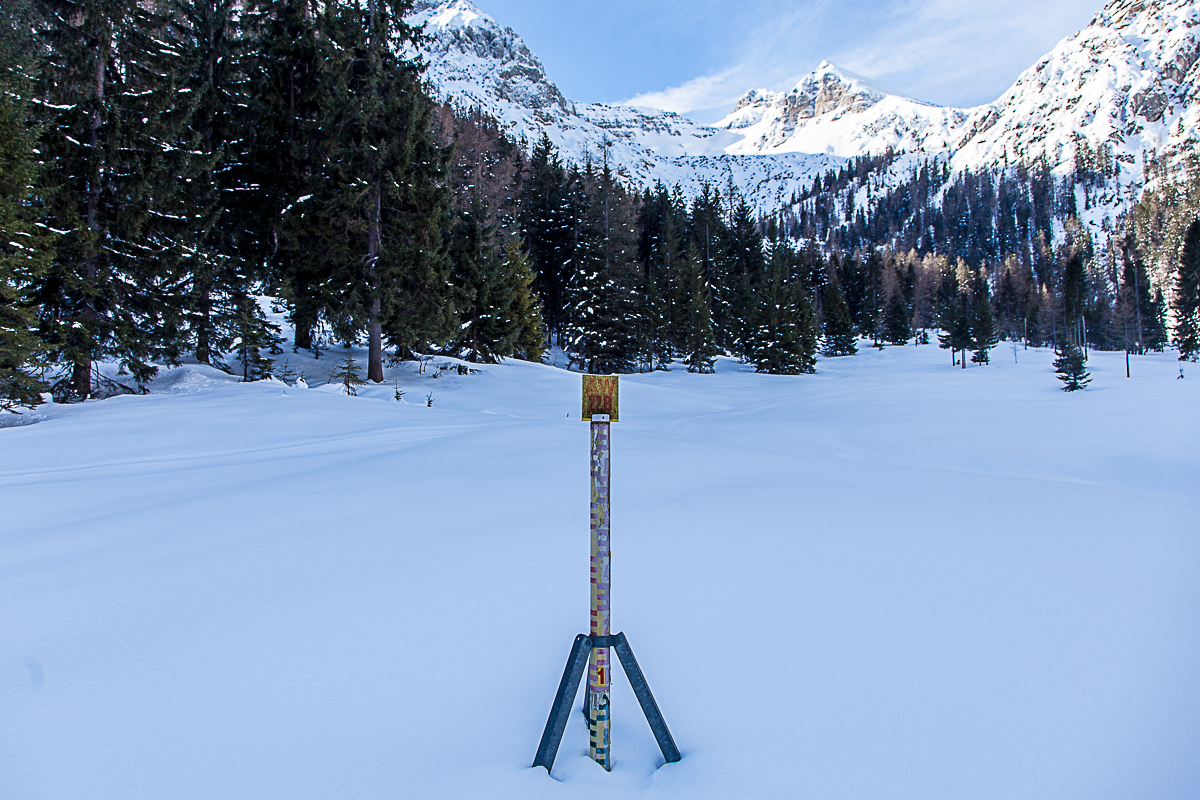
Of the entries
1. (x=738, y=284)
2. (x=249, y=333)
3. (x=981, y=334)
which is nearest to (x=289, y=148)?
(x=249, y=333)

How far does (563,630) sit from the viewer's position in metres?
3.06

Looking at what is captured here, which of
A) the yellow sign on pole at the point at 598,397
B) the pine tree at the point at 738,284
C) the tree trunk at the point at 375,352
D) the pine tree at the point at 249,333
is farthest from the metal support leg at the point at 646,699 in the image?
the pine tree at the point at 738,284

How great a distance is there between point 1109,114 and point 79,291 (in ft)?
899

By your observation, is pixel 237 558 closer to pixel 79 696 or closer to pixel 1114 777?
pixel 79 696

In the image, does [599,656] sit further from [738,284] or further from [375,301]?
[738,284]

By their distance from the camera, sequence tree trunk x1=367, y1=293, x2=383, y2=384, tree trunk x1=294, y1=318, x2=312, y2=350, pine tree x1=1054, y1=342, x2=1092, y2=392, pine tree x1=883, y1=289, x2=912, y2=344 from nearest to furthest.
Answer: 1. tree trunk x1=367, y1=293, x2=383, y2=384
2. tree trunk x1=294, y1=318, x2=312, y2=350
3. pine tree x1=1054, y1=342, x2=1092, y2=392
4. pine tree x1=883, y1=289, x2=912, y2=344

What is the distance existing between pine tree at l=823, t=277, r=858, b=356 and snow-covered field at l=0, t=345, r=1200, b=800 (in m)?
55.6

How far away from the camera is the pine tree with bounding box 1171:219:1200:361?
54.6 meters

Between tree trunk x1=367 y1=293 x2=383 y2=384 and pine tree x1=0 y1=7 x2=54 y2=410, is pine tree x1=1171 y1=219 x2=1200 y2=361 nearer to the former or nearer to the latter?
tree trunk x1=367 y1=293 x2=383 y2=384

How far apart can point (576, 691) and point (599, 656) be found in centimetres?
15

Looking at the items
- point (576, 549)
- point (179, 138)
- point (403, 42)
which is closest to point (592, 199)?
point (403, 42)

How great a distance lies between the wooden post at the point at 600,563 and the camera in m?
2.12

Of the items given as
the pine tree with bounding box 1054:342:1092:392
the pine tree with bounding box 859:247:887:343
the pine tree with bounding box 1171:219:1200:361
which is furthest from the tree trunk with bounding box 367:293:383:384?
the pine tree with bounding box 1171:219:1200:361

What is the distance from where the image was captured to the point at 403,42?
17.2 m
